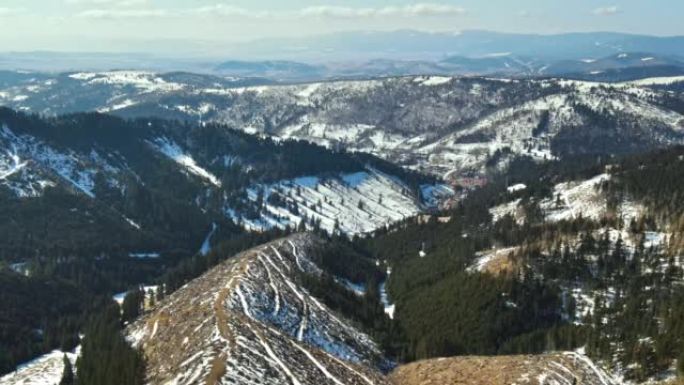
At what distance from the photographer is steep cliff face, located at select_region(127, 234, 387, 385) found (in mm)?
94688

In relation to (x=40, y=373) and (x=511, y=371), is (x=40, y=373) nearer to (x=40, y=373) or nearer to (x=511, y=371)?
(x=40, y=373)

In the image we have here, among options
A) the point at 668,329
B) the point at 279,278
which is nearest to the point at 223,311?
the point at 279,278

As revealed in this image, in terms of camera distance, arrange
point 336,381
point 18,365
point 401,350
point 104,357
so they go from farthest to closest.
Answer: point 18,365, point 401,350, point 104,357, point 336,381

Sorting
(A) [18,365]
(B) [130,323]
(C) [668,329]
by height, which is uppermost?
Answer: (C) [668,329]

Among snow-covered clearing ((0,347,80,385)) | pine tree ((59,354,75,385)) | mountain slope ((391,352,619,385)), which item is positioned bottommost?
snow-covered clearing ((0,347,80,385))

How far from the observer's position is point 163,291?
192 meters

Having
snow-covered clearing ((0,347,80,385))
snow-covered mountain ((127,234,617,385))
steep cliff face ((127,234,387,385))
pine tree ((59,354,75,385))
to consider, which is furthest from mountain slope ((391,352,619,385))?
snow-covered clearing ((0,347,80,385))

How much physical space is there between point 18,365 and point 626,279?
158m

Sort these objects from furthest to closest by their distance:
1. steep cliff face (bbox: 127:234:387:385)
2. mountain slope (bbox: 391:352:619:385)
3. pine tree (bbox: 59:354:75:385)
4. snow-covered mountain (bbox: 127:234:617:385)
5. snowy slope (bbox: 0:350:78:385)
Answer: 1. snowy slope (bbox: 0:350:78:385)
2. pine tree (bbox: 59:354:75:385)
3. mountain slope (bbox: 391:352:619:385)
4. snow-covered mountain (bbox: 127:234:617:385)
5. steep cliff face (bbox: 127:234:387:385)

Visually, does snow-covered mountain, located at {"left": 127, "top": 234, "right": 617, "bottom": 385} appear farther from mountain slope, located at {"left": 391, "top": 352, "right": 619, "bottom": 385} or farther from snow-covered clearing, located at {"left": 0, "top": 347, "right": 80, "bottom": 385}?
snow-covered clearing, located at {"left": 0, "top": 347, "right": 80, "bottom": 385}

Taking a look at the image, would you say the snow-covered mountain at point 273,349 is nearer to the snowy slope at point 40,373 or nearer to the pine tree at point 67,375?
the pine tree at point 67,375

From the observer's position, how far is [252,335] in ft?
347

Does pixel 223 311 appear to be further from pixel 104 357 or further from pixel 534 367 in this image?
pixel 534 367

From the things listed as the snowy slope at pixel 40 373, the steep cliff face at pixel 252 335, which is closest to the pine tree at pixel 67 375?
the snowy slope at pixel 40 373
